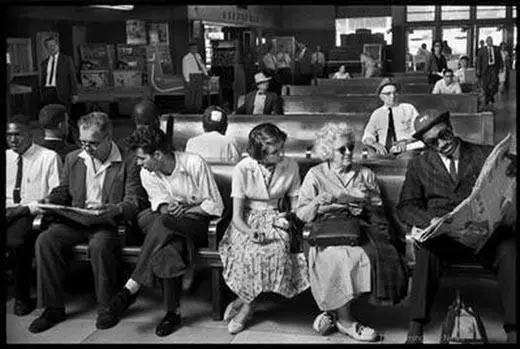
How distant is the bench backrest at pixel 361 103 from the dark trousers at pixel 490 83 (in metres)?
6.04

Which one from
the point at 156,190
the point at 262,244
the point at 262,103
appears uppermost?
the point at 262,103

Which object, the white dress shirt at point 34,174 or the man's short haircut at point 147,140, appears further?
the white dress shirt at point 34,174

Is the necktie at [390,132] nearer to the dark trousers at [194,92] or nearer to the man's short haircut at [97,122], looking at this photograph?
the man's short haircut at [97,122]

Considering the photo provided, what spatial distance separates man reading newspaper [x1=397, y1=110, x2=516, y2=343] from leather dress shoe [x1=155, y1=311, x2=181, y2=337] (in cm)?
120

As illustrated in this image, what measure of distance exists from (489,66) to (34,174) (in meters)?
13.6

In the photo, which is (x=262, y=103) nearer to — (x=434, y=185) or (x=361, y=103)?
(x=361, y=103)

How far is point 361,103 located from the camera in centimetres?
919

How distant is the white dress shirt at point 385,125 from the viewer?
6.72 meters

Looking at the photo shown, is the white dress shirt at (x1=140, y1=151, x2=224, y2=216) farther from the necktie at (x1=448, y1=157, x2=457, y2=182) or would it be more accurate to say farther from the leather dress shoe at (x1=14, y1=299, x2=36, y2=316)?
the necktie at (x1=448, y1=157, x2=457, y2=182)

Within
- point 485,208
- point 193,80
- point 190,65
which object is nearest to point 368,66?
point 190,65

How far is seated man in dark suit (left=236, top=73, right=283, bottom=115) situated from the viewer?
8.92 meters

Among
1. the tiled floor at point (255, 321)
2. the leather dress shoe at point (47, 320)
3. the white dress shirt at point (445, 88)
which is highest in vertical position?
the white dress shirt at point (445, 88)

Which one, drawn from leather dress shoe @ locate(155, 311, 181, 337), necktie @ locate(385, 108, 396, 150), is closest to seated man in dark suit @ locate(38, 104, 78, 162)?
leather dress shoe @ locate(155, 311, 181, 337)

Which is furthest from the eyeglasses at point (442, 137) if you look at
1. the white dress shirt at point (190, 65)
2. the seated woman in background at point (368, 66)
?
the seated woman in background at point (368, 66)
